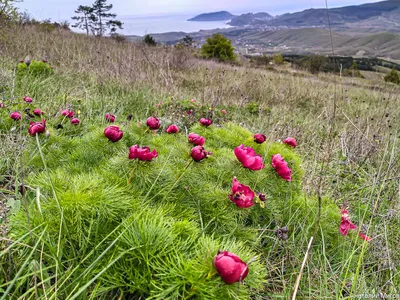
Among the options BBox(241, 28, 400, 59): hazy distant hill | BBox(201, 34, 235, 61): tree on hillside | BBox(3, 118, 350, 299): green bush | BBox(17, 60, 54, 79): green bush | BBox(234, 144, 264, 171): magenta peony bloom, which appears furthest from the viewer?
BBox(241, 28, 400, 59): hazy distant hill

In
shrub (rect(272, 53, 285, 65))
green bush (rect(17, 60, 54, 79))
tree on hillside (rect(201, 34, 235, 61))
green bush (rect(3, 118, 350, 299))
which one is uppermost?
tree on hillside (rect(201, 34, 235, 61))

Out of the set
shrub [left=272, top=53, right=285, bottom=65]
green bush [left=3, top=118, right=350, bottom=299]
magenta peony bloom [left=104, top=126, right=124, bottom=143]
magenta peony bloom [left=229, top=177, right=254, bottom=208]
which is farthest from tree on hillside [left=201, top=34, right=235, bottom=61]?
magenta peony bloom [left=229, top=177, right=254, bottom=208]

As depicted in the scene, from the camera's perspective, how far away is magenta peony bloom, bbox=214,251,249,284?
74cm

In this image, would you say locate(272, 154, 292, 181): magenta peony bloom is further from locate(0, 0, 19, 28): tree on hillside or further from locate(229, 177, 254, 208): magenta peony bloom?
locate(0, 0, 19, 28): tree on hillside

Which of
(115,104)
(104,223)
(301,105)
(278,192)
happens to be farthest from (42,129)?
(301,105)

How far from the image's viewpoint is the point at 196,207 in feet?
4.36

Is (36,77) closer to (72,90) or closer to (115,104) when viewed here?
(72,90)

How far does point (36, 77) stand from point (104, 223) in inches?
151

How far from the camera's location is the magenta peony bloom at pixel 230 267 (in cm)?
74

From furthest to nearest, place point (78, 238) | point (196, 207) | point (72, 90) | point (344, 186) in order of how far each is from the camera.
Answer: point (72, 90) < point (344, 186) < point (196, 207) < point (78, 238)

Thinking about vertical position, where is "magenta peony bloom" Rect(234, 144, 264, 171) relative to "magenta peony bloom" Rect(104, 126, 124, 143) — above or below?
below

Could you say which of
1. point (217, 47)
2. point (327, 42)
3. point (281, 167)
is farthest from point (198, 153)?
point (327, 42)

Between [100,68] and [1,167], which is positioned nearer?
[1,167]

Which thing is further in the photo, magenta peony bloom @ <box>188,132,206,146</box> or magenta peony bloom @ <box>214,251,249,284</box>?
magenta peony bloom @ <box>188,132,206,146</box>
